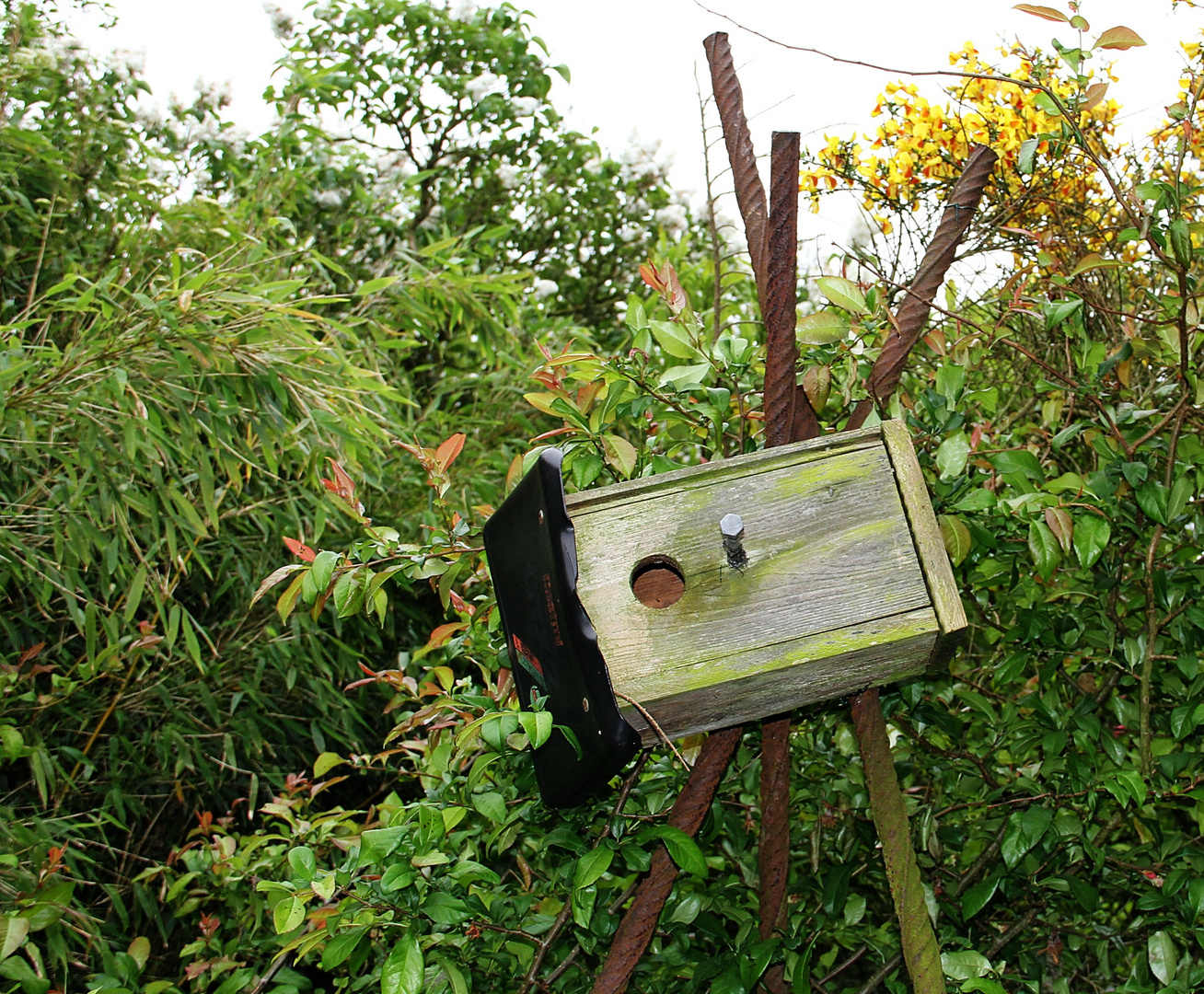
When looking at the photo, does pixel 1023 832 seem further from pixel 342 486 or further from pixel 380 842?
pixel 342 486

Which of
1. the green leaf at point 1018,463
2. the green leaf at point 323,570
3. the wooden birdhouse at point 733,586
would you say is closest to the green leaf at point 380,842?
the wooden birdhouse at point 733,586

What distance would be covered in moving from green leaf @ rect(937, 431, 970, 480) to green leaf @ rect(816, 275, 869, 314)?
0.19 meters

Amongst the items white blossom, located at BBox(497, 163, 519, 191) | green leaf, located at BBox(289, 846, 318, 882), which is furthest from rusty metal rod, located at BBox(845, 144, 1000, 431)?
white blossom, located at BBox(497, 163, 519, 191)

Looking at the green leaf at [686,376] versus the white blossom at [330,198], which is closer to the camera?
the green leaf at [686,376]

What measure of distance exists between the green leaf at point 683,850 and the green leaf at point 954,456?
504mm

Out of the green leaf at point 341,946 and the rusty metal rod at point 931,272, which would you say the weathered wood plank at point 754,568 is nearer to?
the rusty metal rod at point 931,272

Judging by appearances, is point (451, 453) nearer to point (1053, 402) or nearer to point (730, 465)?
point (730, 465)

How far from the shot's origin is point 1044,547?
112 cm

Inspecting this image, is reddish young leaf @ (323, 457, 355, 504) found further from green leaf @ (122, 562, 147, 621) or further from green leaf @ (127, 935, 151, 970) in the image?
green leaf @ (127, 935, 151, 970)

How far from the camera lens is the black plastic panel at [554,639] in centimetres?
89

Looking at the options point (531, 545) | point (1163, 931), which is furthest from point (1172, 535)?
point (531, 545)

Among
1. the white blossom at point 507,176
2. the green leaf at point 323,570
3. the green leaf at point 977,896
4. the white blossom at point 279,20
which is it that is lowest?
the green leaf at point 977,896

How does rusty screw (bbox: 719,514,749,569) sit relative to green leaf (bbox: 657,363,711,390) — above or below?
below

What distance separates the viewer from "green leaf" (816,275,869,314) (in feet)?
3.94
